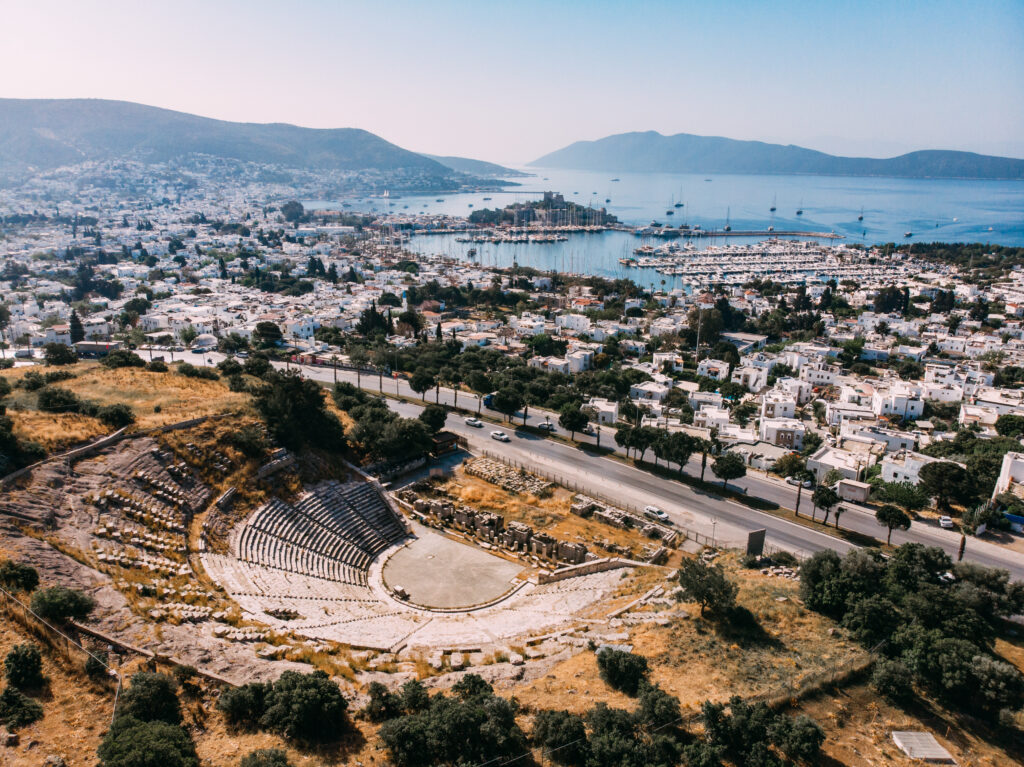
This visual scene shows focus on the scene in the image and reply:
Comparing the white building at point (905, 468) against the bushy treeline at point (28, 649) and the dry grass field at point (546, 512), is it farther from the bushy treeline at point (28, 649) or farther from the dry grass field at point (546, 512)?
the bushy treeline at point (28, 649)

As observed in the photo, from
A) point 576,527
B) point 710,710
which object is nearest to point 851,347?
point 576,527

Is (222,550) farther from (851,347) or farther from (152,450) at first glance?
(851,347)

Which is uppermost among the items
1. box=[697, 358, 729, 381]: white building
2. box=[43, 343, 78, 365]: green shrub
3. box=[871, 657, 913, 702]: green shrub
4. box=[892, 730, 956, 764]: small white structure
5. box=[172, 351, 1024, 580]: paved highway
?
box=[43, 343, 78, 365]: green shrub

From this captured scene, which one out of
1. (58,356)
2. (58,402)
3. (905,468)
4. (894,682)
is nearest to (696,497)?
(905,468)

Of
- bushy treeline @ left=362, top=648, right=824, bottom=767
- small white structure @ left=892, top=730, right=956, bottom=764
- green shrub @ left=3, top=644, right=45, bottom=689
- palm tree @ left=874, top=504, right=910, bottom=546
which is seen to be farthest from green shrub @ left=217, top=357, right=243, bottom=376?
Result: small white structure @ left=892, top=730, right=956, bottom=764

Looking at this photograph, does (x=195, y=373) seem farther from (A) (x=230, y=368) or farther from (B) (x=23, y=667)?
(B) (x=23, y=667)

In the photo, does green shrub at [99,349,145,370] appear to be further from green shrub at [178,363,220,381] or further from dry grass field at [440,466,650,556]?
dry grass field at [440,466,650,556]
